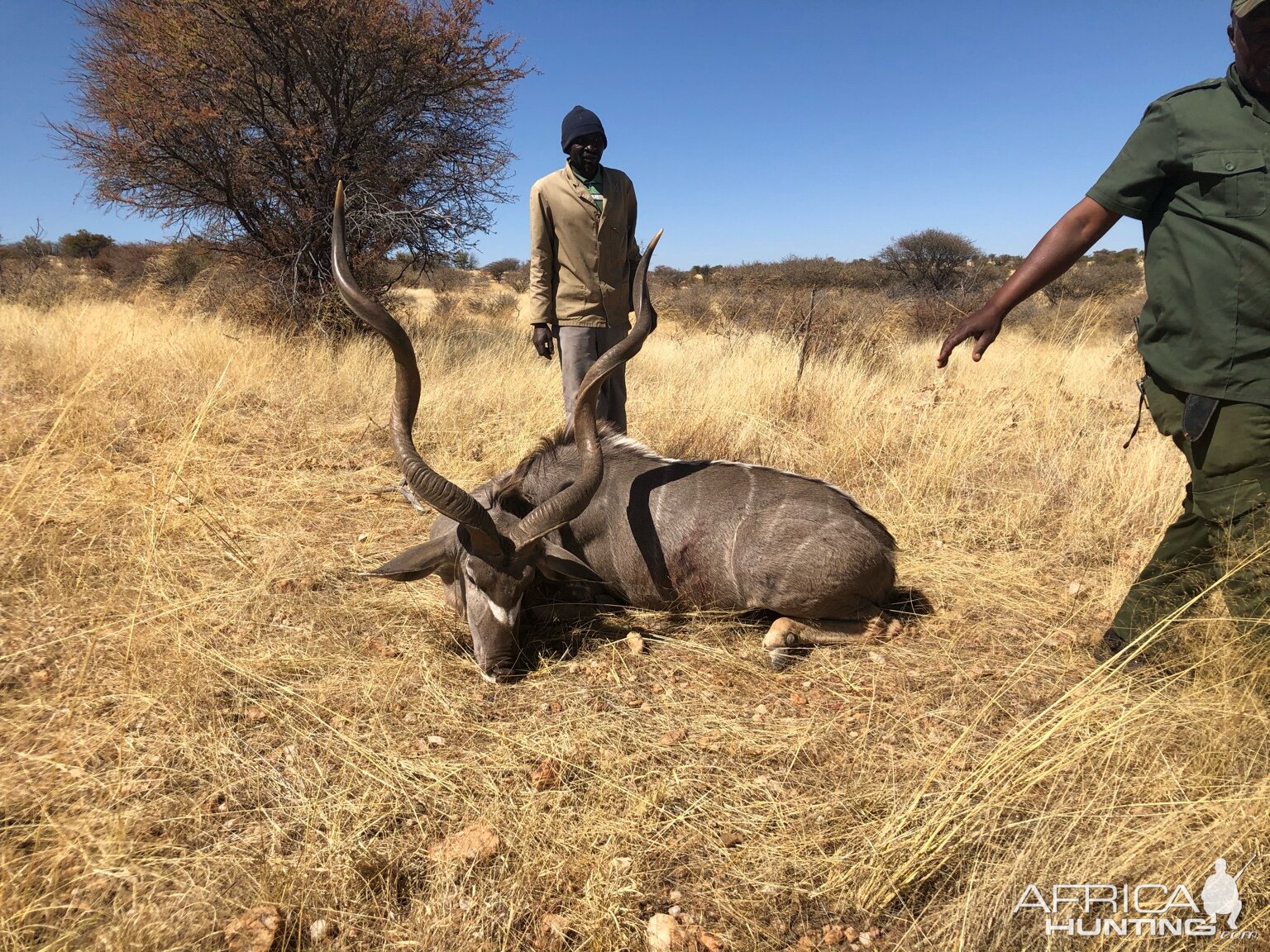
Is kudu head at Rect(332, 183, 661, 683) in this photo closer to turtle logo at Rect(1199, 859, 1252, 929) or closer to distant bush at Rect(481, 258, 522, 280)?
turtle logo at Rect(1199, 859, 1252, 929)

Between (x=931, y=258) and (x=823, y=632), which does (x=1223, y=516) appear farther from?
(x=931, y=258)

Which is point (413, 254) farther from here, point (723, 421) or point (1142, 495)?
point (1142, 495)

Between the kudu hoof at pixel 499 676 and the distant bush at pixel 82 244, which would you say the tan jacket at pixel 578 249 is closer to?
the kudu hoof at pixel 499 676

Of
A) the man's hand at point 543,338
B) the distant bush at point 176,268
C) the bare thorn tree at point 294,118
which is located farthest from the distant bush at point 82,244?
the man's hand at point 543,338

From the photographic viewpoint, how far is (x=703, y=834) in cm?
251

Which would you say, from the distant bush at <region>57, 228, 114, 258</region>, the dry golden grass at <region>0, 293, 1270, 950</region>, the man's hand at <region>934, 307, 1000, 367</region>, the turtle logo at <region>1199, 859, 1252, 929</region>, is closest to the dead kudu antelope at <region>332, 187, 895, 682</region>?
the dry golden grass at <region>0, 293, 1270, 950</region>

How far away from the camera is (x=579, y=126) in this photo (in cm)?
514

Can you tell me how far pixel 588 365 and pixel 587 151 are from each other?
1.59 meters

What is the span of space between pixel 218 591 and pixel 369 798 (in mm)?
2072

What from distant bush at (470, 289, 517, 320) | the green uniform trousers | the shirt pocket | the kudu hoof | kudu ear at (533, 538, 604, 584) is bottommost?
the kudu hoof

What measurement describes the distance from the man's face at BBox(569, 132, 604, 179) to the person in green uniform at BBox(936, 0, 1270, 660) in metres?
3.35

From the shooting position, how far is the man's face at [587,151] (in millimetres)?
5168

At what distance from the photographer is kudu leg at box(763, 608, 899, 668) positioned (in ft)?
12.7

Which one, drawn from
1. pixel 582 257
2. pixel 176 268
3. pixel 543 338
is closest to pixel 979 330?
pixel 582 257
